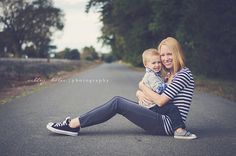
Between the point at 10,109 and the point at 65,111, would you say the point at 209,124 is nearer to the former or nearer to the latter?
the point at 65,111

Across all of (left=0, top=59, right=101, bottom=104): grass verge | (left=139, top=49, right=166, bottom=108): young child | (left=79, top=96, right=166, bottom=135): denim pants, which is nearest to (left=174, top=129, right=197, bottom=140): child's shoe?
(left=79, top=96, right=166, bottom=135): denim pants

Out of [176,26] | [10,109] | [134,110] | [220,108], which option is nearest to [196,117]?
[220,108]

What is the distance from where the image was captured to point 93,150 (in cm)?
481

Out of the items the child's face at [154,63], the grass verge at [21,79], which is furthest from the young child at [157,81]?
the grass verge at [21,79]

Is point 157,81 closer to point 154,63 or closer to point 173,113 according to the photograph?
point 154,63

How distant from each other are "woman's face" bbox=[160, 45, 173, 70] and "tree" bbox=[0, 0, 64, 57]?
5867 centimetres

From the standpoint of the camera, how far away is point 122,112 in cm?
551

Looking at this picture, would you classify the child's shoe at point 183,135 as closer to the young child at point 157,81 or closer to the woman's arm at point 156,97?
the young child at point 157,81

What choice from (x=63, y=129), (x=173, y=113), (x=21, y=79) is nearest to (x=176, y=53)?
(x=173, y=113)

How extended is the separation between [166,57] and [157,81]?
0.36 m

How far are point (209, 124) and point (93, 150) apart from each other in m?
2.84

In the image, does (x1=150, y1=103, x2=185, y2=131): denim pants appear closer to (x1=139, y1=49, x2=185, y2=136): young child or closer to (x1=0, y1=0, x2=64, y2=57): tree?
(x1=139, y1=49, x2=185, y2=136): young child

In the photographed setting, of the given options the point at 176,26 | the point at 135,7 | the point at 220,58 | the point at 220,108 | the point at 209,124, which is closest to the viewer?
the point at 209,124

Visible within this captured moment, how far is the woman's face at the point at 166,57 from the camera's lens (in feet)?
17.3
